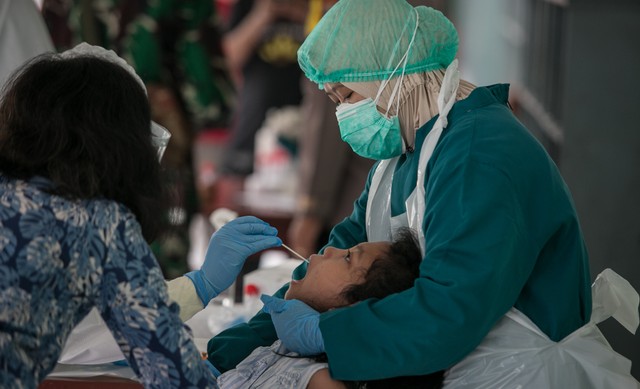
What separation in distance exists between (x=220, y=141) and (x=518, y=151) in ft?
15.6

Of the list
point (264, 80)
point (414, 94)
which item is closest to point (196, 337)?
point (414, 94)

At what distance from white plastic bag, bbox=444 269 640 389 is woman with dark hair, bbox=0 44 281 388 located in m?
0.62

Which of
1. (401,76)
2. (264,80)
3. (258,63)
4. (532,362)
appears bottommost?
(264,80)

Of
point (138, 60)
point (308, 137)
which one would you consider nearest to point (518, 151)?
point (308, 137)

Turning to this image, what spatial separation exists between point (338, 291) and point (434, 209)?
0.33 metres

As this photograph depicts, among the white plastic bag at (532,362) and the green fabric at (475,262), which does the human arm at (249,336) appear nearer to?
the green fabric at (475,262)

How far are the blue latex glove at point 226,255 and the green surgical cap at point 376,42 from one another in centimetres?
41

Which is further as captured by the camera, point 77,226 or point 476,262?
point 476,262

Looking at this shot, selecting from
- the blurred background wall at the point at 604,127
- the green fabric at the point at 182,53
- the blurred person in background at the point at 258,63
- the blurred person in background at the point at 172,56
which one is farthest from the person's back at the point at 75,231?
the blurred person in background at the point at 258,63

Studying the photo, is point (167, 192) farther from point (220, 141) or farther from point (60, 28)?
point (220, 141)

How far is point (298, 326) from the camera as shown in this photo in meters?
2.32

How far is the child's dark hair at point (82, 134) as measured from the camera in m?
1.91

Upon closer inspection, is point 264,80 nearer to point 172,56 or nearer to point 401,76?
point 172,56

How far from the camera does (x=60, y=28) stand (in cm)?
472
